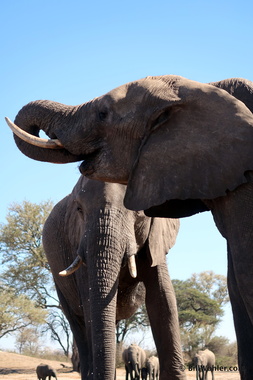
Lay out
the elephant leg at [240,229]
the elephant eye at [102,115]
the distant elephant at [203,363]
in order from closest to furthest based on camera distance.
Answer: the elephant leg at [240,229] → the elephant eye at [102,115] → the distant elephant at [203,363]

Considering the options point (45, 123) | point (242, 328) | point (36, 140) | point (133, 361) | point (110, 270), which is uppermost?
→ point (45, 123)

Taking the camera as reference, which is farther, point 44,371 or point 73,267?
point 44,371

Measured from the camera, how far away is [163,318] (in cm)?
643

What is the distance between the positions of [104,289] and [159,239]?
107 cm

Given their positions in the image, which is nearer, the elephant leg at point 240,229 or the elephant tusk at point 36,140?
the elephant leg at point 240,229

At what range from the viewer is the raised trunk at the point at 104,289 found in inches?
211

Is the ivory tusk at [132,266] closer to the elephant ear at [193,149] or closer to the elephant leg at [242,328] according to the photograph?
the elephant leg at [242,328]

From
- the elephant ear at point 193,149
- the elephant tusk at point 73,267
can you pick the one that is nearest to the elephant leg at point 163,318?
the elephant tusk at point 73,267

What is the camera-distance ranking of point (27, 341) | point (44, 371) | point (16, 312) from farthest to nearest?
point (27, 341), point (16, 312), point (44, 371)

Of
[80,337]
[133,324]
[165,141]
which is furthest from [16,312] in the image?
[165,141]

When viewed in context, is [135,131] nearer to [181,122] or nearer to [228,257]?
[181,122]

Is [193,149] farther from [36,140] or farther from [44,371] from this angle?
[44,371]

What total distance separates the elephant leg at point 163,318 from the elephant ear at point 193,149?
298 centimetres

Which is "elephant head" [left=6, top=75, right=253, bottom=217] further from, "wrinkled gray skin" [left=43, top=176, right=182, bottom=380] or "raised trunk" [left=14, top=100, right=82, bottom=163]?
"wrinkled gray skin" [left=43, top=176, right=182, bottom=380]
